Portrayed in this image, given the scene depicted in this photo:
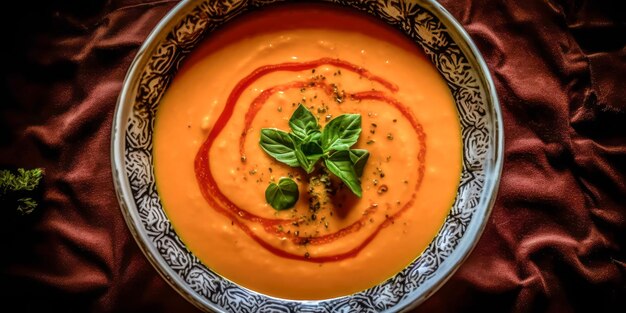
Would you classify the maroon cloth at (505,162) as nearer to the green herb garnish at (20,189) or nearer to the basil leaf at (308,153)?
the green herb garnish at (20,189)

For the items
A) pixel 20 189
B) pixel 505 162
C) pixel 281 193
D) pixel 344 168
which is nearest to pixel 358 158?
pixel 344 168

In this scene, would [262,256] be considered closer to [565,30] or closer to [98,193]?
[98,193]

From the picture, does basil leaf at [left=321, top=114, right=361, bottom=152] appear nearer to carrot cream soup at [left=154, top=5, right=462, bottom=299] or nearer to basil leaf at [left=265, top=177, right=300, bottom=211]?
carrot cream soup at [left=154, top=5, right=462, bottom=299]

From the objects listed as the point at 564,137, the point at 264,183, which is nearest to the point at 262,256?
the point at 264,183

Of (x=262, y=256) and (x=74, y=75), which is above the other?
(x=74, y=75)

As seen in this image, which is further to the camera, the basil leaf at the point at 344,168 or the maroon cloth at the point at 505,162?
the maroon cloth at the point at 505,162

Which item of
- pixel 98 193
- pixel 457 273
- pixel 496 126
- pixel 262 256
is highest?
pixel 496 126

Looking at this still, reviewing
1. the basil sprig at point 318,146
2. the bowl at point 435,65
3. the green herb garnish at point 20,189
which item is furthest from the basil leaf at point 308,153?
the green herb garnish at point 20,189
